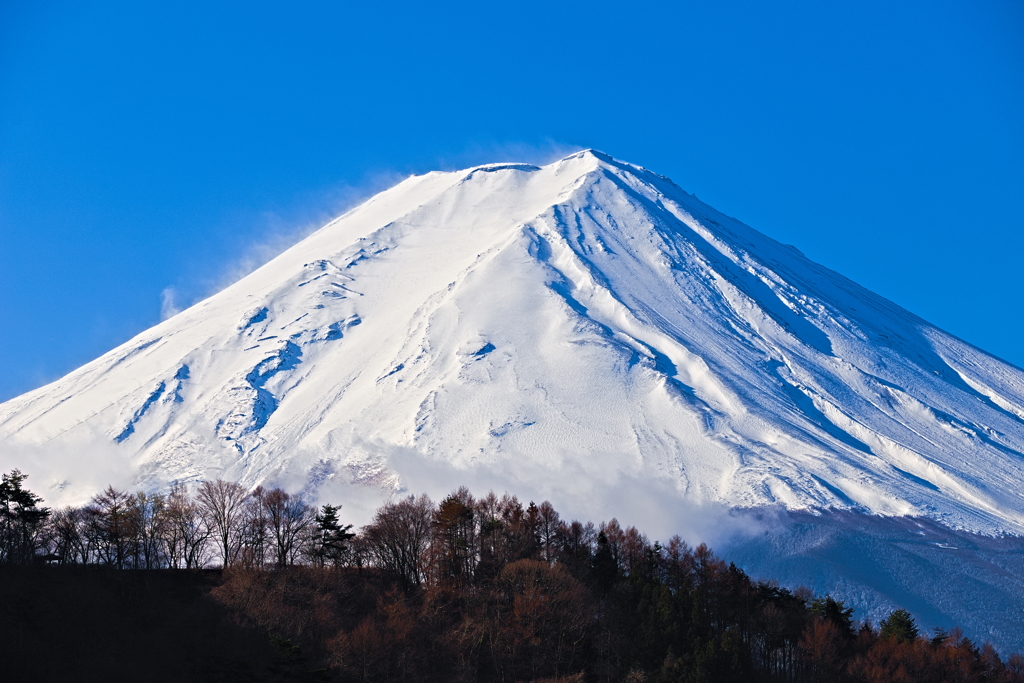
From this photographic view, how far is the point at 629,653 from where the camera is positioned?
48562mm

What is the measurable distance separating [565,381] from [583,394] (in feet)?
10.6

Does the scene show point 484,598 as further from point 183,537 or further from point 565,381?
point 565,381

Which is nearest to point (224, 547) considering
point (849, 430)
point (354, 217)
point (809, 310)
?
point (849, 430)

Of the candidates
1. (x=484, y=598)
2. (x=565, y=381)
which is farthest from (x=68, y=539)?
(x=565, y=381)

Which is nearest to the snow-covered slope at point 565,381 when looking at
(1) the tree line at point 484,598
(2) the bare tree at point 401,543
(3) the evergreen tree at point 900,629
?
(3) the evergreen tree at point 900,629

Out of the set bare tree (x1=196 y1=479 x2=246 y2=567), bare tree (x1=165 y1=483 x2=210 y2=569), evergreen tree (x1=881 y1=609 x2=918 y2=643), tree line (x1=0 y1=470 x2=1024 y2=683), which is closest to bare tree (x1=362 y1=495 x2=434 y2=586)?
tree line (x1=0 y1=470 x2=1024 y2=683)

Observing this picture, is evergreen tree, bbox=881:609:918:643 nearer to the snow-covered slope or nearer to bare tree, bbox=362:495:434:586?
the snow-covered slope

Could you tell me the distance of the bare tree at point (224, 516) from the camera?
55.2 meters

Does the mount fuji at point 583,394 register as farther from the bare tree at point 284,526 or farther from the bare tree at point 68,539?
the bare tree at point 68,539

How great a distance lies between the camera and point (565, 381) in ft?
339

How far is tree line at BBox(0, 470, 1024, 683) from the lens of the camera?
46188 mm

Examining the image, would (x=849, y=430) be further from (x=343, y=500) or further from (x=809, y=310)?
(x=343, y=500)

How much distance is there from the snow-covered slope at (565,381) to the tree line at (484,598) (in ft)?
94.4

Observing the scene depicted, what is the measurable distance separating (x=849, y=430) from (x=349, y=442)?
57.9 metres
